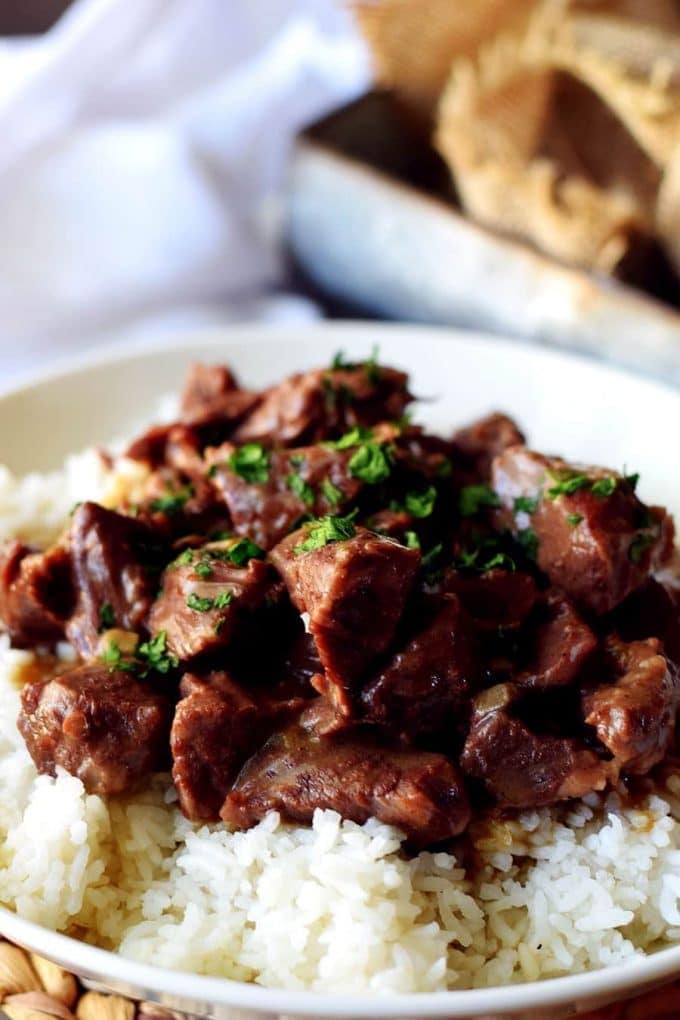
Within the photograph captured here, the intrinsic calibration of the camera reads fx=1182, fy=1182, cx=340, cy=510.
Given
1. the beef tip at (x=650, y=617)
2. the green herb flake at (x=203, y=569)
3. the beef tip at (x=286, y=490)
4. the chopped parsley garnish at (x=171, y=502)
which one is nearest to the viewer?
the green herb flake at (x=203, y=569)

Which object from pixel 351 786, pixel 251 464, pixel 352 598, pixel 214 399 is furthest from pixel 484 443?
pixel 351 786

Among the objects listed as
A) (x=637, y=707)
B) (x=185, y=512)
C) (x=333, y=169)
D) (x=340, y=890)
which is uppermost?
(x=333, y=169)

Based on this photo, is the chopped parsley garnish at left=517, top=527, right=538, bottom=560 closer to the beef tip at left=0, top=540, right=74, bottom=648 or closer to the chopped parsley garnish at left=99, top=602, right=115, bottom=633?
the chopped parsley garnish at left=99, top=602, right=115, bottom=633

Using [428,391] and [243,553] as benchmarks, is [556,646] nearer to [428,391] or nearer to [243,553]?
[243,553]

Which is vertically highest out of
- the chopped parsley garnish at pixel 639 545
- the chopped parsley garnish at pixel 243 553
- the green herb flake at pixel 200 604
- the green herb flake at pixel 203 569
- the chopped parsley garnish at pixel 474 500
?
the green herb flake at pixel 203 569

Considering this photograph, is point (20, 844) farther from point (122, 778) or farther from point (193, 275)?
point (193, 275)

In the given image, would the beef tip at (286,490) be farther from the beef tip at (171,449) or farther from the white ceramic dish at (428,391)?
the white ceramic dish at (428,391)

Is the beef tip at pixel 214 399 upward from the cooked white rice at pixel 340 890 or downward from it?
upward

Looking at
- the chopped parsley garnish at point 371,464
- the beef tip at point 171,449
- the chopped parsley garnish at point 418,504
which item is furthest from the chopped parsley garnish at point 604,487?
the beef tip at point 171,449
